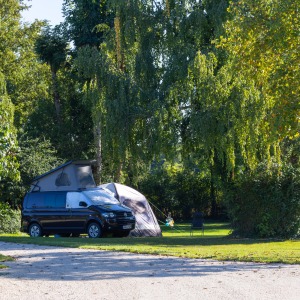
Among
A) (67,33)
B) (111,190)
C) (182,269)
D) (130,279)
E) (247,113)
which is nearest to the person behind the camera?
(130,279)

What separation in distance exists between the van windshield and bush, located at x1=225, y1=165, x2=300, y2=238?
498cm

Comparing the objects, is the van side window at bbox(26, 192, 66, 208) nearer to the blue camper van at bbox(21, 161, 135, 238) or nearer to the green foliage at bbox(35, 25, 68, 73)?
the blue camper van at bbox(21, 161, 135, 238)

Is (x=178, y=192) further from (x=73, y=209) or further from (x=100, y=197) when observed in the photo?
(x=73, y=209)

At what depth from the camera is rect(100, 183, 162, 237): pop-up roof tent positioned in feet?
101

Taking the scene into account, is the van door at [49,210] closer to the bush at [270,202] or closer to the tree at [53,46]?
the bush at [270,202]

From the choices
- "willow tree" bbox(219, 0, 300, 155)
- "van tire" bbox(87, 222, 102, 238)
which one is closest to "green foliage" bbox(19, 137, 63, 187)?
"van tire" bbox(87, 222, 102, 238)

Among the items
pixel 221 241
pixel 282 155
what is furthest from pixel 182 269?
pixel 282 155

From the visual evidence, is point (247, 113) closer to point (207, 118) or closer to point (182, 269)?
point (207, 118)

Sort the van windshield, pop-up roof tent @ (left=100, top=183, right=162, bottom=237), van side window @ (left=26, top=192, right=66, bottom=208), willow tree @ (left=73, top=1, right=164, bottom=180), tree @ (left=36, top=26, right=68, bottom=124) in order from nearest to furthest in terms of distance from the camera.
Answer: willow tree @ (left=73, top=1, right=164, bottom=180) < the van windshield < van side window @ (left=26, top=192, right=66, bottom=208) < pop-up roof tent @ (left=100, top=183, right=162, bottom=237) < tree @ (left=36, top=26, right=68, bottom=124)

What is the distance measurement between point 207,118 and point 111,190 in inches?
266

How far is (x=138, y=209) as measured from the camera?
31.3m

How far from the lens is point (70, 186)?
31141 millimetres

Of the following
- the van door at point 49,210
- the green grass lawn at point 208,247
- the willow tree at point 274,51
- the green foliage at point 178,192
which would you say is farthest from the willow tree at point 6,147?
the green foliage at point 178,192

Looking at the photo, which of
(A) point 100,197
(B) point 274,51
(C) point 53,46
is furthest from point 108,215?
(C) point 53,46
